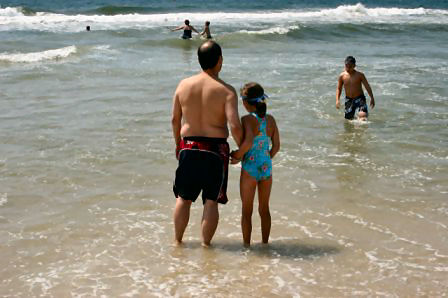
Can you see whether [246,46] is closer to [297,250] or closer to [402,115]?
[402,115]

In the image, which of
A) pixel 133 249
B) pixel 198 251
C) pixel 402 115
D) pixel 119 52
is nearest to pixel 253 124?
pixel 198 251

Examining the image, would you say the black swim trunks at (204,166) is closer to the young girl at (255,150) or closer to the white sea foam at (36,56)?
the young girl at (255,150)

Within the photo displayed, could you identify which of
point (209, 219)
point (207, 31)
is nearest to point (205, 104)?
point (209, 219)

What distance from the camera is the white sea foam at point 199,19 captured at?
108 feet

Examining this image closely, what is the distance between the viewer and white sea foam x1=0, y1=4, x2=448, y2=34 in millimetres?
33031

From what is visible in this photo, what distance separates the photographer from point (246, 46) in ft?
80.4

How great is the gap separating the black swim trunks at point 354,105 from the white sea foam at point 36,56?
11046mm

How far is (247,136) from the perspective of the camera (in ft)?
Answer: 16.5

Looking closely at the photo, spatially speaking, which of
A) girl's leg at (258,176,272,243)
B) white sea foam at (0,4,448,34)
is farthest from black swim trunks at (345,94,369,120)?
white sea foam at (0,4,448,34)

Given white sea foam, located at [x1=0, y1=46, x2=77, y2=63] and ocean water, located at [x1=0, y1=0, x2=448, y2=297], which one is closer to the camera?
ocean water, located at [x1=0, y1=0, x2=448, y2=297]

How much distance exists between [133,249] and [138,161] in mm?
2921

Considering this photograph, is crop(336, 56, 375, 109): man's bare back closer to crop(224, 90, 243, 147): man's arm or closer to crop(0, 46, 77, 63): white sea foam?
crop(224, 90, 243, 147): man's arm

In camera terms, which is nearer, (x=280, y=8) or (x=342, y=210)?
(x=342, y=210)

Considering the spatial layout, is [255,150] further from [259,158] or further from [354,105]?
[354,105]
